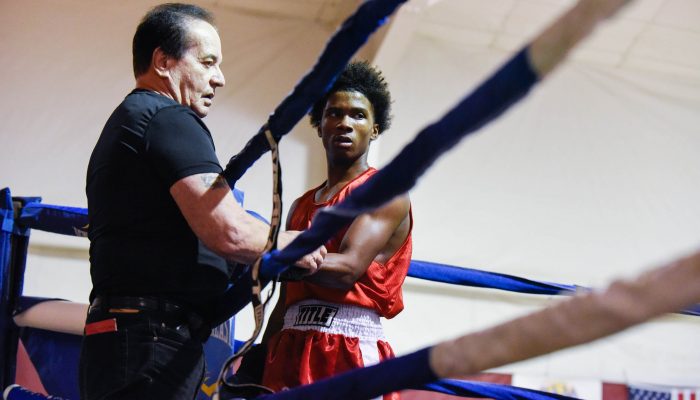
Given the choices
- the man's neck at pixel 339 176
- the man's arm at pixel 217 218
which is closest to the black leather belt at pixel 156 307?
the man's arm at pixel 217 218

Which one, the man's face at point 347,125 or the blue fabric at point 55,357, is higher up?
the man's face at point 347,125

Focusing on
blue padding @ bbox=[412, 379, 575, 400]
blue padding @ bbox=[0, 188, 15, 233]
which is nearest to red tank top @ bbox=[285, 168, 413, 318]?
blue padding @ bbox=[412, 379, 575, 400]

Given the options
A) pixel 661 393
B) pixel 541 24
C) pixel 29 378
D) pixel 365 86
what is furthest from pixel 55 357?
pixel 541 24

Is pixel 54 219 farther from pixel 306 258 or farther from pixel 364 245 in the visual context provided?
pixel 306 258

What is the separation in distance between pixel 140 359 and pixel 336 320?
55 centimetres

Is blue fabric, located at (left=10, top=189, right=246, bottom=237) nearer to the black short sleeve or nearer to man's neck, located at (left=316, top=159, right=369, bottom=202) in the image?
man's neck, located at (left=316, top=159, right=369, bottom=202)

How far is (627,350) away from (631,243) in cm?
63

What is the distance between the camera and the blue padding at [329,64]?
1089 millimetres

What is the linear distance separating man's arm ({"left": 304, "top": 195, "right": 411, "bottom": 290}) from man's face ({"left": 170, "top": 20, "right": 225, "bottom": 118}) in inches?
16.1

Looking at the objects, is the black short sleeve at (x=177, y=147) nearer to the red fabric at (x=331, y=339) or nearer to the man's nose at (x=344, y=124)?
the red fabric at (x=331, y=339)

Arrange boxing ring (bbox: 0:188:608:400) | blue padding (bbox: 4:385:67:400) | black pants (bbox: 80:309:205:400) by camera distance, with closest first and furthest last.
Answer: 1. black pants (bbox: 80:309:205:400)
2. blue padding (bbox: 4:385:67:400)
3. boxing ring (bbox: 0:188:608:400)

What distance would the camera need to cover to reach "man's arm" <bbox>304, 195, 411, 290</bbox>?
1.69m

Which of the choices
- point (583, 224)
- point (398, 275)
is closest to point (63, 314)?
point (398, 275)

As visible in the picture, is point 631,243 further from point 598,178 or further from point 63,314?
point 63,314
